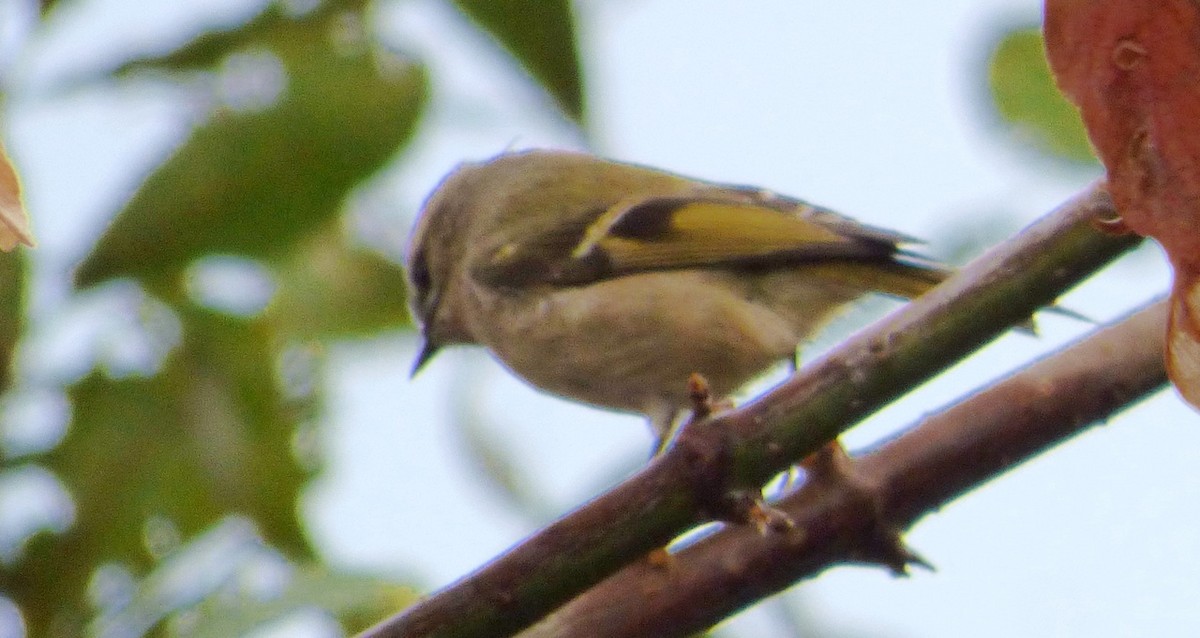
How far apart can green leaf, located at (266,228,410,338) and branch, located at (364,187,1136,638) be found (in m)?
1.03

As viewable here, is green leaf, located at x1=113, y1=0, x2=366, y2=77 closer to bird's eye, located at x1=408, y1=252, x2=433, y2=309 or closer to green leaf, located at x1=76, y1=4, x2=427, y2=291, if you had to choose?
green leaf, located at x1=76, y1=4, x2=427, y2=291

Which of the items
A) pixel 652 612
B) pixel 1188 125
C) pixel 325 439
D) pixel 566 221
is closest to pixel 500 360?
pixel 566 221

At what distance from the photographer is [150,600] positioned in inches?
59.7

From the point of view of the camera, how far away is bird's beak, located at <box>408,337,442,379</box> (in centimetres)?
323

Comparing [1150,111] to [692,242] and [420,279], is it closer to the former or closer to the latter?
[692,242]

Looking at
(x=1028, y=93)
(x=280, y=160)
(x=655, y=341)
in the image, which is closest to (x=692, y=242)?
(x=655, y=341)

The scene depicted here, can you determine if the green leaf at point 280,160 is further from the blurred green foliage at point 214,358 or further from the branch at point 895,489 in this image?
the branch at point 895,489

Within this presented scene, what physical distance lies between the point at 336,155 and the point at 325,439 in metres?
0.52

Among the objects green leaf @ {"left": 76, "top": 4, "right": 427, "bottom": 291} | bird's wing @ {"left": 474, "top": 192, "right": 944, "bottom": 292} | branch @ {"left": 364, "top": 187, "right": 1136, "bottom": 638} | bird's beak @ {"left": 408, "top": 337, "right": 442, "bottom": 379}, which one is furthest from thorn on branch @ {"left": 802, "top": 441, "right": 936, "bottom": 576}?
bird's beak @ {"left": 408, "top": 337, "right": 442, "bottom": 379}

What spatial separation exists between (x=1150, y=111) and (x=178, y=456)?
4.63ft

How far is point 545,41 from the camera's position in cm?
127

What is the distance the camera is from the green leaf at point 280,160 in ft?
5.24

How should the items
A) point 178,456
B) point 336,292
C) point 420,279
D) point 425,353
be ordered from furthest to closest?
point 420,279, point 425,353, point 336,292, point 178,456

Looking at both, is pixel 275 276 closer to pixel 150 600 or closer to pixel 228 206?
pixel 228 206
